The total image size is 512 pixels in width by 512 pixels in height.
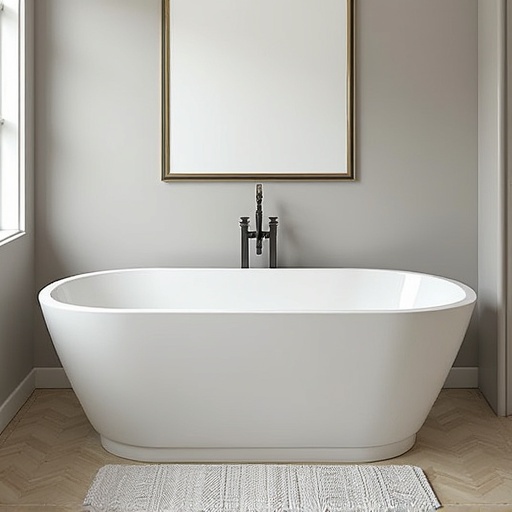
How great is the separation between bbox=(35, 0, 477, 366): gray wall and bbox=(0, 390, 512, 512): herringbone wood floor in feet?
1.65

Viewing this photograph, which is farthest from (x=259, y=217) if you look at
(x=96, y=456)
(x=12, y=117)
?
(x=96, y=456)

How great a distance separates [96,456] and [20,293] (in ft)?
3.29

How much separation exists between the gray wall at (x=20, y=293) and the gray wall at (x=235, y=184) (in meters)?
0.08

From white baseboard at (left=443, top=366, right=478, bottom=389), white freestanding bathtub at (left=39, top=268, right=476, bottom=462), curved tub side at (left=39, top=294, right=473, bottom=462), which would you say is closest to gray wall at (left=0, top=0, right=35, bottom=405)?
white freestanding bathtub at (left=39, top=268, right=476, bottom=462)

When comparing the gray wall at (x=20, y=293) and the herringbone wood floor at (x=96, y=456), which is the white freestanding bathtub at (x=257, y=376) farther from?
the gray wall at (x=20, y=293)

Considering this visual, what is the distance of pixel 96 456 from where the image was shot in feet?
10.7

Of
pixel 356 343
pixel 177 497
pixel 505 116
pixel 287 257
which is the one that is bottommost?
pixel 177 497

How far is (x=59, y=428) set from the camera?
11.8ft

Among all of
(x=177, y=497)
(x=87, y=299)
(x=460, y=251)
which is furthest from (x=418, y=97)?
(x=177, y=497)

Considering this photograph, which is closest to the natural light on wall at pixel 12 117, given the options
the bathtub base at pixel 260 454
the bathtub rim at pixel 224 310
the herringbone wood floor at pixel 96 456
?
the bathtub rim at pixel 224 310

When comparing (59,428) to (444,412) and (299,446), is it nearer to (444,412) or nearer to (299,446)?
(299,446)

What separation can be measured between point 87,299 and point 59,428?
1.92 feet

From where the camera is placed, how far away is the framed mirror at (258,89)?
4.05 m

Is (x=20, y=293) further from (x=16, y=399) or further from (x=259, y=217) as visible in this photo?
(x=259, y=217)
